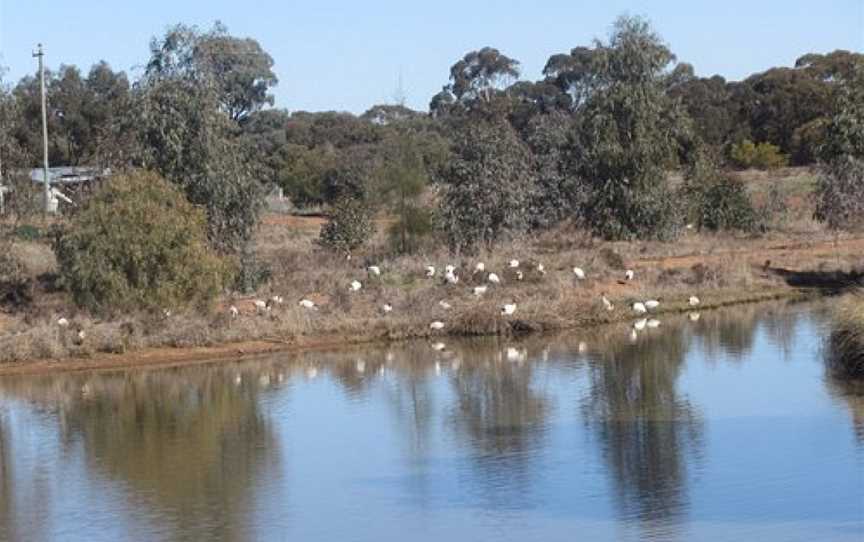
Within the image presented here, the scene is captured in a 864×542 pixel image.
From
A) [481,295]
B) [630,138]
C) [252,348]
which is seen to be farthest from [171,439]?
[630,138]

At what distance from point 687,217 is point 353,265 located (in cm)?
1306

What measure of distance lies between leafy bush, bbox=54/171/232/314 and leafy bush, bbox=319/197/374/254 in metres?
12.9

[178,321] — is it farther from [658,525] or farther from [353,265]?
[658,525]

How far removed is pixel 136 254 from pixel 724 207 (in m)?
24.2

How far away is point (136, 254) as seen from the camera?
98.1 ft

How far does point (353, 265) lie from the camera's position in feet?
130

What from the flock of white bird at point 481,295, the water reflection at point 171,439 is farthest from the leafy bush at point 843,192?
the water reflection at point 171,439

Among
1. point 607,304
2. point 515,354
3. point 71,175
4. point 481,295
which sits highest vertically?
point 71,175

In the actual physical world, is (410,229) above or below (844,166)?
below

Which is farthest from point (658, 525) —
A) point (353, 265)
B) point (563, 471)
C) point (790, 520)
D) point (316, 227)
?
point (316, 227)

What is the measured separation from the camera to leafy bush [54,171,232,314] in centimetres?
3008

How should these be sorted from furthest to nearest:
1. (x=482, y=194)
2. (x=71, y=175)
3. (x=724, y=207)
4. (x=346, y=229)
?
1. (x=71, y=175)
2. (x=724, y=207)
3. (x=346, y=229)
4. (x=482, y=194)

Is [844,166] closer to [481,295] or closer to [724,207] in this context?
[724,207]

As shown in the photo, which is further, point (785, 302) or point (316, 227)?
point (316, 227)
